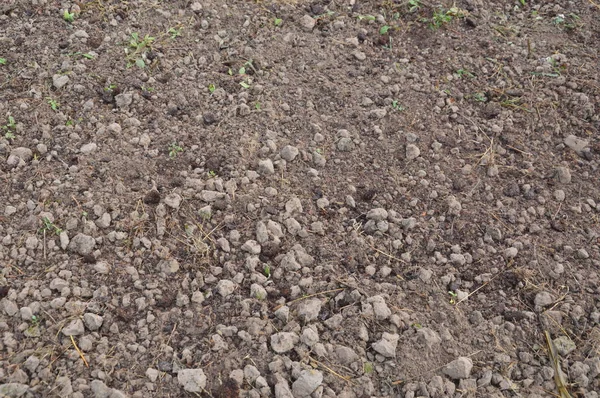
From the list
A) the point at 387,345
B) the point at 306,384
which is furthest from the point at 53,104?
the point at 387,345

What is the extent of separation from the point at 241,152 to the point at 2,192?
1076 mm

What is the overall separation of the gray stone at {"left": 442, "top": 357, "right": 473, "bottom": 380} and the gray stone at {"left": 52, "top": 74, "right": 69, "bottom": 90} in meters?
2.26

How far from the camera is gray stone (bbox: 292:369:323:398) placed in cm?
204

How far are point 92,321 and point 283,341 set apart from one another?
2.39ft

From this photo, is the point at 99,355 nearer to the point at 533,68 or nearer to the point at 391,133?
the point at 391,133

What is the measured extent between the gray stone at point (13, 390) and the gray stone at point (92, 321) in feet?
0.95

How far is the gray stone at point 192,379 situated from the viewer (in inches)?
79.9

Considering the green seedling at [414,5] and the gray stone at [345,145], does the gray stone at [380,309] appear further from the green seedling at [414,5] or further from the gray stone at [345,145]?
the green seedling at [414,5]

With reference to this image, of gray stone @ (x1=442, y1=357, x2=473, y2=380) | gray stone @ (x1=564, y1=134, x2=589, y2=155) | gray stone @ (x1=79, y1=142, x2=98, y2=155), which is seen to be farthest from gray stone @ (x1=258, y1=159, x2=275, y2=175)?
gray stone @ (x1=564, y1=134, x2=589, y2=155)

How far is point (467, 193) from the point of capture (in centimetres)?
271

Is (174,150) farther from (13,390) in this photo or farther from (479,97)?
(479,97)

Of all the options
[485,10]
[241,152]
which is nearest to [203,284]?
[241,152]

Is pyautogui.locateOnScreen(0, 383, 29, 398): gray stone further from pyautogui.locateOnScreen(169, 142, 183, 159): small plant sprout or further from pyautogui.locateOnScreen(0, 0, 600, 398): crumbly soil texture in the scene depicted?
pyautogui.locateOnScreen(169, 142, 183, 159): small plant sprout

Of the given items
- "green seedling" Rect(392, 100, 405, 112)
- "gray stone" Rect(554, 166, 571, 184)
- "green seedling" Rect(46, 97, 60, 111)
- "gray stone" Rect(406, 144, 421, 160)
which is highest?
"green seedling" Rect(392, 100, 405, 112)
